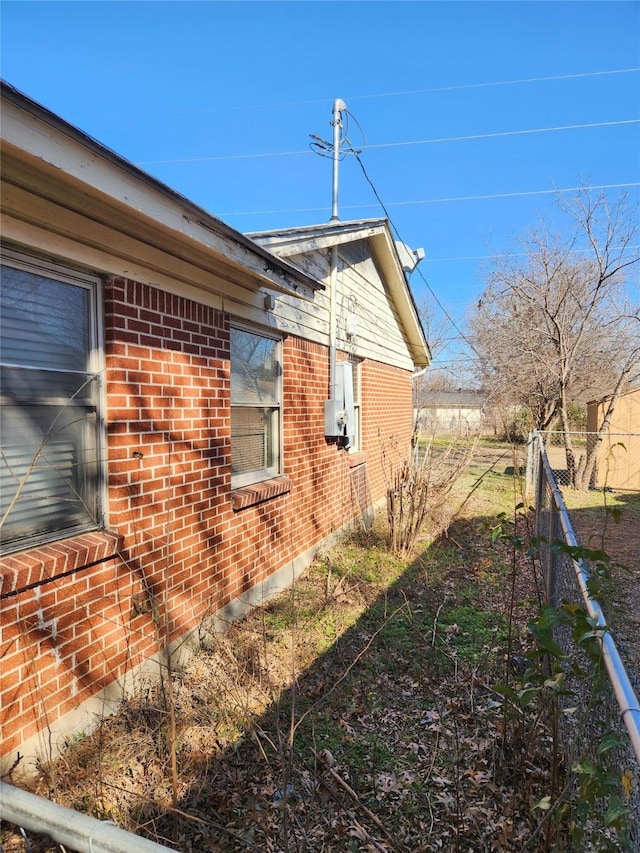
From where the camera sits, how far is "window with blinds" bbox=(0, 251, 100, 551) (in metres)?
2.56

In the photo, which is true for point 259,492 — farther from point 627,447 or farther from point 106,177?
point 627,447

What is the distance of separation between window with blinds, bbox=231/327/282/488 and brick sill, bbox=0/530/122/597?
69.5 inches

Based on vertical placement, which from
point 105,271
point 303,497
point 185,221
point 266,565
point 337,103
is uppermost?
point 337,103

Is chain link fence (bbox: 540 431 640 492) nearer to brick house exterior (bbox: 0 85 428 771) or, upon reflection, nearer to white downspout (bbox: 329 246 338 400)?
white downspout (bbox: 329 246 338 400)

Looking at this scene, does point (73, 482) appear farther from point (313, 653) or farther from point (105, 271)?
point (313, 653)

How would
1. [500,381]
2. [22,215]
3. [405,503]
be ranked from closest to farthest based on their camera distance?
[22,215] → [405,503] → [500,381]

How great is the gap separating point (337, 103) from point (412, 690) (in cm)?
814

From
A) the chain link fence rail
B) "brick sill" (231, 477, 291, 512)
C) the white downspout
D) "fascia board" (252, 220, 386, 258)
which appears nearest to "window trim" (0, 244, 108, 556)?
"brick sill" (231, 477, 291, 512)

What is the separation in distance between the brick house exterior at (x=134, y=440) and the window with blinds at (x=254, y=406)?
0.10 feet

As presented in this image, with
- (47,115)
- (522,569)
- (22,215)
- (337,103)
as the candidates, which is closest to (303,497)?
(522,569)

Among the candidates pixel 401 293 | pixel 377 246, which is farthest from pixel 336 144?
pixel 401 293

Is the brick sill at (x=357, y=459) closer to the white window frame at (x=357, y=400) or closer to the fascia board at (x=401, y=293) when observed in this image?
the white window frame at (x=357, y=400)

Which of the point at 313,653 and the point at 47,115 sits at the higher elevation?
the point at 47,115

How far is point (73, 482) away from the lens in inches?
115
